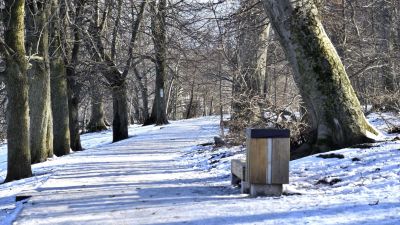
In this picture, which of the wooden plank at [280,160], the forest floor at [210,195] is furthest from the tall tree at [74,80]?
the wooden plank at [280,160]

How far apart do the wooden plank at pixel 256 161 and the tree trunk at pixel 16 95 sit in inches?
251

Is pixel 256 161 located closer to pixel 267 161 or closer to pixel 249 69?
pixel 267 161

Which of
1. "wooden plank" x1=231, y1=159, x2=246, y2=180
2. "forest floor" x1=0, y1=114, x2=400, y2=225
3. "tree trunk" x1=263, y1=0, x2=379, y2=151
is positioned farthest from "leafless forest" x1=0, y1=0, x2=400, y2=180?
"wooden plank" x1=231, y1=159, x2=246, y2=180

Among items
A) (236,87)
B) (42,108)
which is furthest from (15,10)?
(236,87)

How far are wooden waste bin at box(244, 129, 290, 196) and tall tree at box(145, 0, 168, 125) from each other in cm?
1162

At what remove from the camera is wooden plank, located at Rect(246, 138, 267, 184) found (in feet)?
23.5

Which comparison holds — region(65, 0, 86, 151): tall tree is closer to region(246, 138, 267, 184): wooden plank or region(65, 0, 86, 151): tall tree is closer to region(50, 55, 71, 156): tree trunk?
region(50, 55, 71, 156): tree trunk

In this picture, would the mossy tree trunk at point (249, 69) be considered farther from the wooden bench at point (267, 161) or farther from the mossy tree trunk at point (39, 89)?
the mossy tree trunk at point (39, 89)

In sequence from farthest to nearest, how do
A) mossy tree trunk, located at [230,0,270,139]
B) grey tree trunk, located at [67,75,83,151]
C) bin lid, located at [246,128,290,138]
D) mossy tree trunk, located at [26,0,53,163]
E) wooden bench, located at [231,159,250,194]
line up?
grey tree trunk, located at [67,75,83,151] < mossy tree trunk, located at [26,0,53,163] < mossy tree trunk, located at [230,0,270,139] < wooden bench, located at [231,159,250,194] < bin lid, located at [246,128,290,138]

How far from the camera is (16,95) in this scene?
461 inches

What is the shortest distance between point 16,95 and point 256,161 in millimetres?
6583

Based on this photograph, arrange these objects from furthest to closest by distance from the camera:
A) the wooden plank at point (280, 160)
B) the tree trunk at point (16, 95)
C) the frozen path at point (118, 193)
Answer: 1. the tree trunk at point (16, 95)
2. the wooden plank at point (280, 160)
3. the frozen path at point (118, 193)

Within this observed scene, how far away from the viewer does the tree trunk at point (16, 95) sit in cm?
1170

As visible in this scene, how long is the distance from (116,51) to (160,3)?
3697mm
